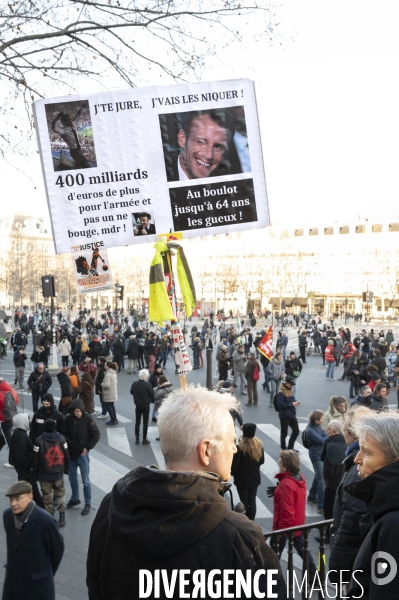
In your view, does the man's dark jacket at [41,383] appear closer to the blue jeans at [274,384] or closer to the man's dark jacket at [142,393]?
the man's dark jacket at [142,393]

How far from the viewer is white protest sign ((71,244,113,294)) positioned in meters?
4.28

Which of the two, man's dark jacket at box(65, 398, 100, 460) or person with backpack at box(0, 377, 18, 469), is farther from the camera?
person with backpack at box(0, 377, 18, 469)

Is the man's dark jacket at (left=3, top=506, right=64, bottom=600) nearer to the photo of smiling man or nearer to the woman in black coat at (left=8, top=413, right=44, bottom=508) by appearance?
the photo of smiling man

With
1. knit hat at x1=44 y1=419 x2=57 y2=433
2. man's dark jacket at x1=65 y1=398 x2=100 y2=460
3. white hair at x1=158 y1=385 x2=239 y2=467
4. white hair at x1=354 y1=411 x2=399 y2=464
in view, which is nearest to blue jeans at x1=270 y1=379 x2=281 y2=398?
man's dark jacket at x1=65 y1=398 x2=100 y2=460

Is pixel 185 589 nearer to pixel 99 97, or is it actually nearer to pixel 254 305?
pixel 99 97

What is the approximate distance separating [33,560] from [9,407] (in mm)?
6075

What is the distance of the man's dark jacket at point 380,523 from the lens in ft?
6.40

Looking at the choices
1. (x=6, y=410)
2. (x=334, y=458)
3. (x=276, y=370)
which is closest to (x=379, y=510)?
(x=334, y=458)

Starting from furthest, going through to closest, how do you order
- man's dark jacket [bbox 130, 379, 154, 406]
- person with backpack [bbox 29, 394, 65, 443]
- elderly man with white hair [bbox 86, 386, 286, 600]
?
man's dark jacket [bbox 130, 379, 154, 406]
person with backpack [bbox 29, 394, 65, 443]
elderly man with white hair [bbox 86, 386, 286, 600]

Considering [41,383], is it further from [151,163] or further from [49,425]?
[151,163]

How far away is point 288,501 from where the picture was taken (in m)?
5.26

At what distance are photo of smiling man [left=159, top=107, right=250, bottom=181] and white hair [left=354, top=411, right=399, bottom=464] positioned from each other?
2.49 meters

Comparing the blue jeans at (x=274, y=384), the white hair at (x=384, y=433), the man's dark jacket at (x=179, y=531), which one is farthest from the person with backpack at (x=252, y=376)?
the man's dark jacket at (x=179, y=531)

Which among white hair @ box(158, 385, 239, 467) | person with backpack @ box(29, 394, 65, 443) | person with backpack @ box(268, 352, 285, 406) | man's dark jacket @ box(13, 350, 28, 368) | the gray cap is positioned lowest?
person with backpack @ box(268, 352, 285, 406)
